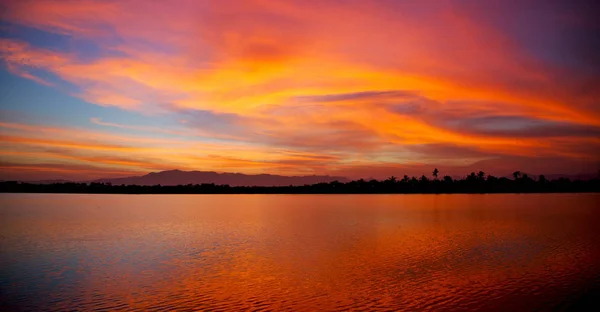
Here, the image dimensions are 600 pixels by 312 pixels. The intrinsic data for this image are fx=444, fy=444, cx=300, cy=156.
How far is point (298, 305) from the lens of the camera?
74.1ft

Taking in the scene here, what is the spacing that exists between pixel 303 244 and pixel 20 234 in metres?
35.4

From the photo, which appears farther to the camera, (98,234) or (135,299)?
(98,234)

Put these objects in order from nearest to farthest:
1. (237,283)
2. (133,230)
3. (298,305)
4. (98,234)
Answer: (298,305), (237,283), (98,234), (133,230)

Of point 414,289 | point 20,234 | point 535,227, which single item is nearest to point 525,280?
point 414,289

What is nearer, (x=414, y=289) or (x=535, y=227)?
(x=414, y=289)

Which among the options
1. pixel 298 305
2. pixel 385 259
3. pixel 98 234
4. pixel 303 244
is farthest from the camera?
pixel 98 234

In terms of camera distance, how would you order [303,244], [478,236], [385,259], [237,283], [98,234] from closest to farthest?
[237,283], [385,259], [303,244], [478,236], [98,234]

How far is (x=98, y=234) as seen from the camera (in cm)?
5647

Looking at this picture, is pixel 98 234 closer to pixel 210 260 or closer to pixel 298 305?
pixel 210 260

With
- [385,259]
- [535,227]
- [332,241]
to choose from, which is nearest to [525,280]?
[385,259]

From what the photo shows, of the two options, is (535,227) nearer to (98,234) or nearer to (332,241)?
(332,241)

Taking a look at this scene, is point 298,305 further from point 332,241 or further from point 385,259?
point 332,241

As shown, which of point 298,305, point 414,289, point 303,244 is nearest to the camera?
point 298,305

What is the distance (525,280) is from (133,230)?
5068 cm
